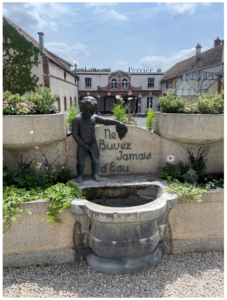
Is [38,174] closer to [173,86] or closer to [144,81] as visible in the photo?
[173,86]

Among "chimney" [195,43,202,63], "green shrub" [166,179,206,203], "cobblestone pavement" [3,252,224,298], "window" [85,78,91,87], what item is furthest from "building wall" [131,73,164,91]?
"cobblestone pavement" [3,252,224,298]

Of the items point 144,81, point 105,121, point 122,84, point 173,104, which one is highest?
point 144,81

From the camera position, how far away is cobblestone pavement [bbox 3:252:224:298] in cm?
278

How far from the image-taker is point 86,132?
374cm

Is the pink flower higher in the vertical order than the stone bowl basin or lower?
higher

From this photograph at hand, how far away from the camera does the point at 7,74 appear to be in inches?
498

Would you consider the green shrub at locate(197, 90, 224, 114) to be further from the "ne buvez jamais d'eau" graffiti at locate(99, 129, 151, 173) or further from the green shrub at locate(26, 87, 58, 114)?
the green shrub at locate(26, 87, 58, 114)

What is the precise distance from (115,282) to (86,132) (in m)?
2.31

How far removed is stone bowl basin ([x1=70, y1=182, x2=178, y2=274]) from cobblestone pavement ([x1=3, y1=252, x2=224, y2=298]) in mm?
143

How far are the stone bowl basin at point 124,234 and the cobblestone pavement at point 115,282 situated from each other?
143 millimetres

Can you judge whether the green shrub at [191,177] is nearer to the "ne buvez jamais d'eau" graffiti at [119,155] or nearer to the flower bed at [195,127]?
the flower bed at [195,127]

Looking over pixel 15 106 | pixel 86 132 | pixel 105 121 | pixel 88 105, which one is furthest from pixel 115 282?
pixel 15 106

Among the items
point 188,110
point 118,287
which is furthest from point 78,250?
point 188,110

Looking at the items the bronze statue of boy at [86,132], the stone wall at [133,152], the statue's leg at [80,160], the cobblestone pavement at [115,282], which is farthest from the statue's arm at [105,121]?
the cobblestone pavement at [115,282]
